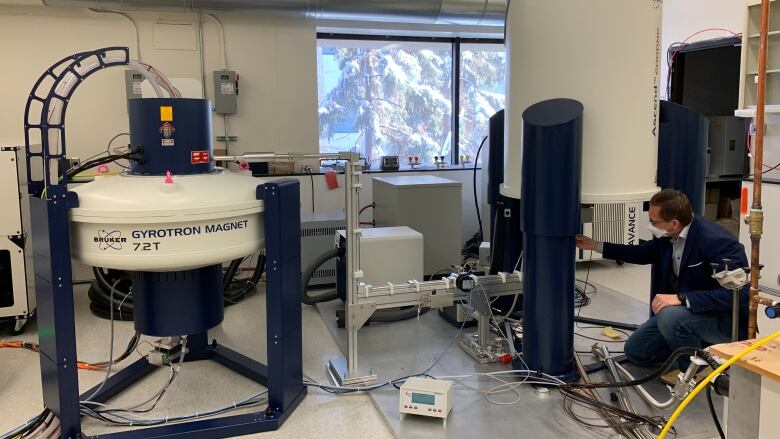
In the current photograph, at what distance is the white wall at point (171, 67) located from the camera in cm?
459

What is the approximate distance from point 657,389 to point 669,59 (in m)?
3.72

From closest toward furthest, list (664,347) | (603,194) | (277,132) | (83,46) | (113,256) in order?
(113,256)
(603,194)
(664,347)
(83,46)
(277,132)

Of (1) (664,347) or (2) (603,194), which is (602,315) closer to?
(1) (664,347)

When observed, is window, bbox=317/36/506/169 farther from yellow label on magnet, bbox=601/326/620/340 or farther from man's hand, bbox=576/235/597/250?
man's hand, bbox=576/235/597/250

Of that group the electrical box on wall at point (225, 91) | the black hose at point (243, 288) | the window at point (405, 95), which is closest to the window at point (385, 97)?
the window at point (405, 95)

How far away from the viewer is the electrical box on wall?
4863mm

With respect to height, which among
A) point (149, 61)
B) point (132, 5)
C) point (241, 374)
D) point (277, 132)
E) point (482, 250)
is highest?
point (132, 5)

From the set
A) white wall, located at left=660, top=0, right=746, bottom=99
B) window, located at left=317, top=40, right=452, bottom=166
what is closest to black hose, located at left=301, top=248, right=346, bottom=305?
window, located at left=317, top=40, right=452, bottom=166

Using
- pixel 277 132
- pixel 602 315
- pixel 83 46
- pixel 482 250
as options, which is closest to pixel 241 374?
pixel 482 250

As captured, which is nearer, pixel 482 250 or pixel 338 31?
pixel 482 250

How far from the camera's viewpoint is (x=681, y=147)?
3053mm

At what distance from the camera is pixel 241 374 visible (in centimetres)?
311

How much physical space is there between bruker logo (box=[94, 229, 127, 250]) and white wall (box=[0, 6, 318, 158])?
2.60m

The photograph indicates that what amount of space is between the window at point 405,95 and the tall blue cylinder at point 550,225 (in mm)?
3161
